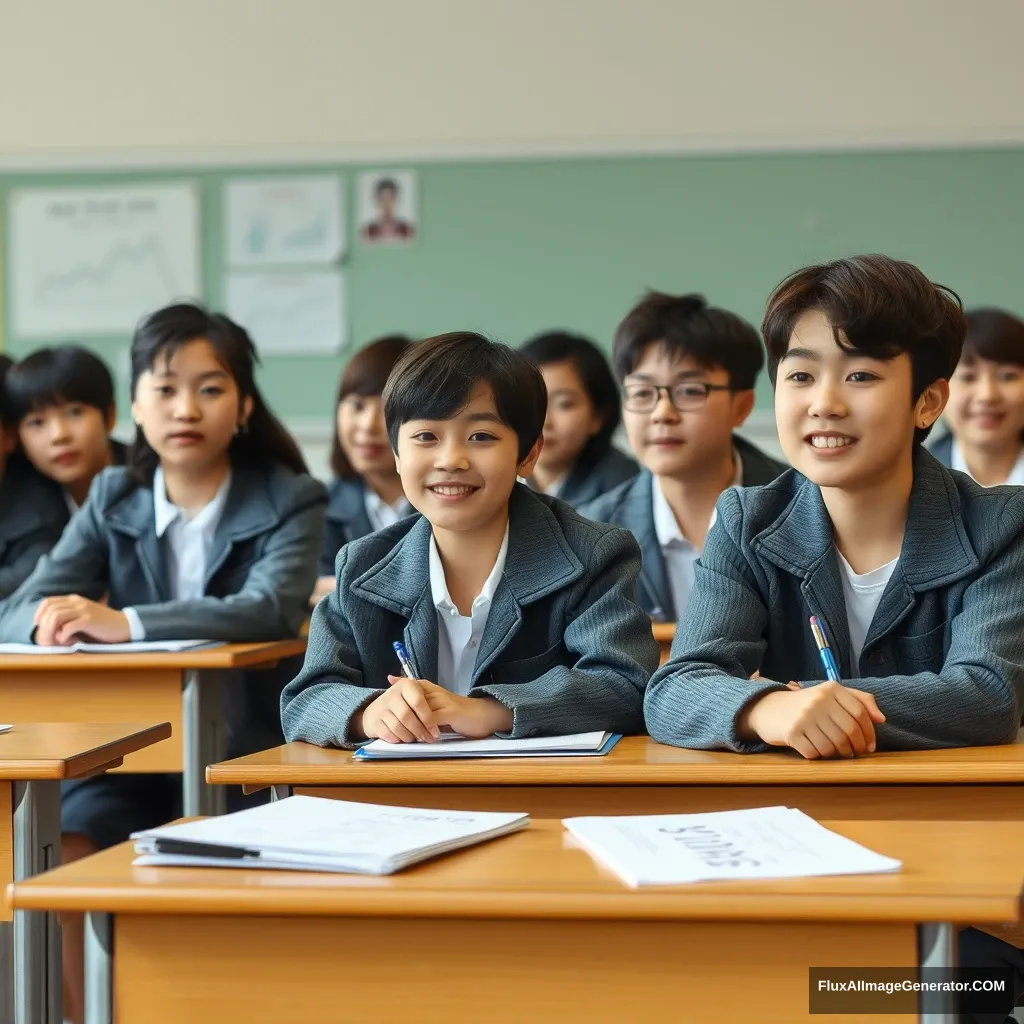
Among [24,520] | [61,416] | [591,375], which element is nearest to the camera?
[24,520]

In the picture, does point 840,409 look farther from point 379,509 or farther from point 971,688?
point 379,509

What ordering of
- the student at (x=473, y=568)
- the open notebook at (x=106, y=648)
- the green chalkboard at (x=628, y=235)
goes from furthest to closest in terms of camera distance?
the green chalkboard at (x=628, y=235), the open notebook at (x=106, y=648), the student at (x=473, y=568)

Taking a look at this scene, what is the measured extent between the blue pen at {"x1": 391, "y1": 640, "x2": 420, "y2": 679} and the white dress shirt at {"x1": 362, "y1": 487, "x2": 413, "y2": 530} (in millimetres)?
2060

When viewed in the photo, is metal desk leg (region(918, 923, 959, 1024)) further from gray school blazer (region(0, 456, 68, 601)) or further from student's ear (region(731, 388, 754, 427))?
gray school blazer (region(0, 456, 68, 601))

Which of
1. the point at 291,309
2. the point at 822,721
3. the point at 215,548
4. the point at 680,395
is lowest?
the point at 822,721

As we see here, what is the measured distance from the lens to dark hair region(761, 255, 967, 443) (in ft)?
5.87

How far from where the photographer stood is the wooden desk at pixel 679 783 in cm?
145

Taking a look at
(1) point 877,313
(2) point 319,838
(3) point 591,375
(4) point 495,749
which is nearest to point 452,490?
(4) point 495,749

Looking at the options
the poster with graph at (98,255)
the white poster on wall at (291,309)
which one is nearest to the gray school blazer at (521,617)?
the white poster on wall at (291,309)

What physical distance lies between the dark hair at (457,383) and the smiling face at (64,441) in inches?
69.1

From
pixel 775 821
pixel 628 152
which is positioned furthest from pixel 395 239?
pixel 775 821

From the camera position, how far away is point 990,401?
147 inches

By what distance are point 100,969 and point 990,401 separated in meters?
3.14

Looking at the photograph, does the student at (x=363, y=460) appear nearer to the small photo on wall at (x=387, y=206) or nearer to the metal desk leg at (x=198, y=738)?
the small photo on wall at (x=387, y=206)
